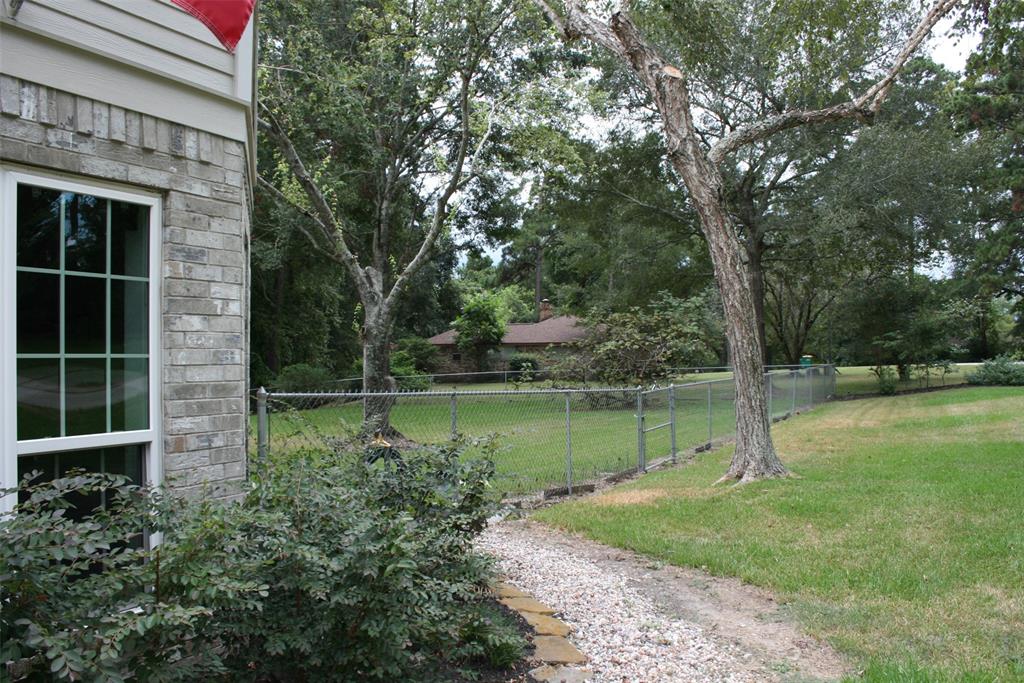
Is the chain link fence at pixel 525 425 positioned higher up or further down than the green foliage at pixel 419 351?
further down

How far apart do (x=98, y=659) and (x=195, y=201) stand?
96.5 inches

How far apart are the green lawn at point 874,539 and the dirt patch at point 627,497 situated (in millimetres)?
23

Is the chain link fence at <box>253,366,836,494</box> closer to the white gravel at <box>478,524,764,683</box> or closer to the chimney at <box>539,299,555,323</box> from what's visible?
the white gravel at <box>478,524,764,683</box>

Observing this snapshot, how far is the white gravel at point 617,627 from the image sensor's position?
3471 millimetres

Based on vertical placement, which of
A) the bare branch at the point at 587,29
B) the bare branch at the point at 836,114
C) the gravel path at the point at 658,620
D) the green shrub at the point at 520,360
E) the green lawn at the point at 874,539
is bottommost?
the gravel path at the point at 658,620

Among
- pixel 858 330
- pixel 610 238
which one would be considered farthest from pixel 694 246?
pixel 858 330

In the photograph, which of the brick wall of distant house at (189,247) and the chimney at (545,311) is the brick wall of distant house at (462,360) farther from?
the brick wall of distant house at (189,247)

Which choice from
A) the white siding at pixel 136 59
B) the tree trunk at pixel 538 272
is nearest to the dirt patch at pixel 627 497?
the white siding at pixel 136 59

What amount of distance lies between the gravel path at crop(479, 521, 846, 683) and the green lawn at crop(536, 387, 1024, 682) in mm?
223

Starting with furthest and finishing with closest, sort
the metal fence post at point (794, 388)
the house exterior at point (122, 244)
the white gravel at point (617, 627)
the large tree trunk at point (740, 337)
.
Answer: the metal fence post at point (794, 388), the large tree trunk at point (740, 337), the white gravel at point (617, 627), the house exterior at point (122, 244)

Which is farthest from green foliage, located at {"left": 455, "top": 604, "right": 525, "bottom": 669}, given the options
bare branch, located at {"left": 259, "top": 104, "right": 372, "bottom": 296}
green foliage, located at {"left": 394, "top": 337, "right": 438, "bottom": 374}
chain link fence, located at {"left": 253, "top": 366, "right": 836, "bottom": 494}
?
green foliage, located at {"left": 394, "top": 337, "right": 438, "bottom": 374}

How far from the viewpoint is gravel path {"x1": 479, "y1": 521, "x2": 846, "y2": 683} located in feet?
11.4

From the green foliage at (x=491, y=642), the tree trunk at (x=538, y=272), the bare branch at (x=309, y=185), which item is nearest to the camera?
the green foliage at (x=491, y=642)

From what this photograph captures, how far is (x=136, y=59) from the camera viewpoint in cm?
347
